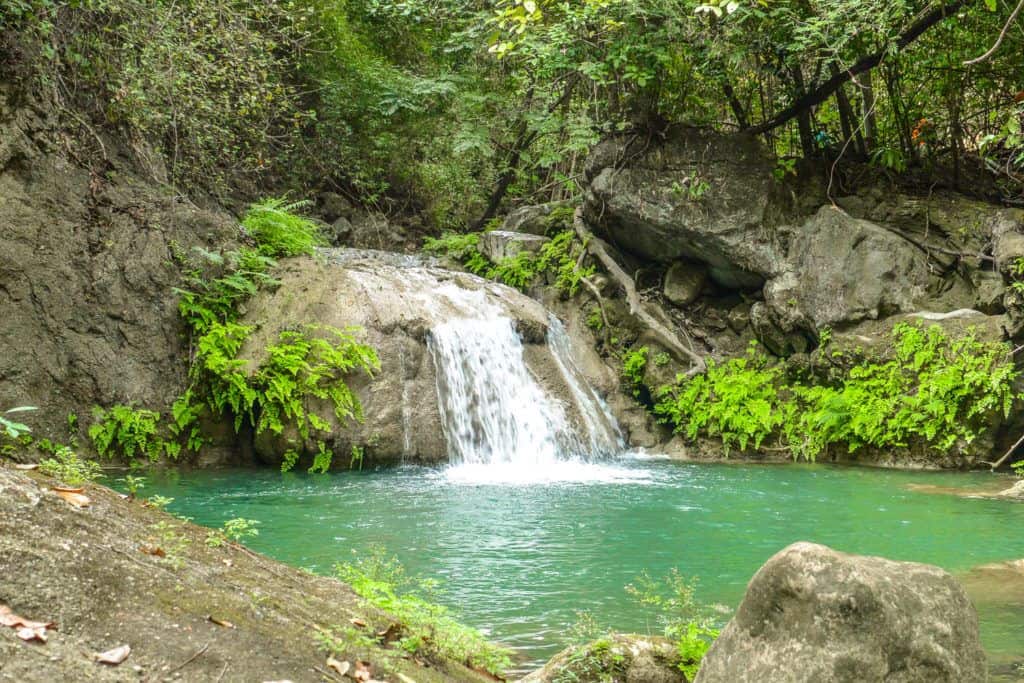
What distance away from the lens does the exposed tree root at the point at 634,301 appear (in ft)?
46.6

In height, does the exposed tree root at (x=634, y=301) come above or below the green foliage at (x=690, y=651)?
above

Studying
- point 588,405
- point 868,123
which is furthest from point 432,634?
point 868,123

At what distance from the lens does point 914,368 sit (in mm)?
12195

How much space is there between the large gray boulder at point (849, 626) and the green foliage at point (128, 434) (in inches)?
363

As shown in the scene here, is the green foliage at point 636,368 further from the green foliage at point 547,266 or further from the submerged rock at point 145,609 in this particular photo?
the submerged rock at point 145,609

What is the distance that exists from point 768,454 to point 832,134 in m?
6.22

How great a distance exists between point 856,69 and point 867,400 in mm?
5018

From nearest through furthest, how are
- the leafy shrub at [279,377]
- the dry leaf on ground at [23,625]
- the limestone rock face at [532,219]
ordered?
the dry leaf on ground at [23,625], the leafy shrub at [279,377], the limestone rock face at [532,219]

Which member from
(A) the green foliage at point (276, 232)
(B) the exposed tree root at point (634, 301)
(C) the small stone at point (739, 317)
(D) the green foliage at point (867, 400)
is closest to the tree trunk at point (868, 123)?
(C) the small stone at point (739, 317)

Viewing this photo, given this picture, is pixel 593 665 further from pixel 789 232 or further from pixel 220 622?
pixel 789 232

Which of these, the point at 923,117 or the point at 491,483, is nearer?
the point at 491,483

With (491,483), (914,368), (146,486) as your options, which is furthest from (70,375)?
(914,368)

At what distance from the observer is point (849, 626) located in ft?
10.3

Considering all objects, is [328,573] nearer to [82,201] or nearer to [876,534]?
[876,534]
